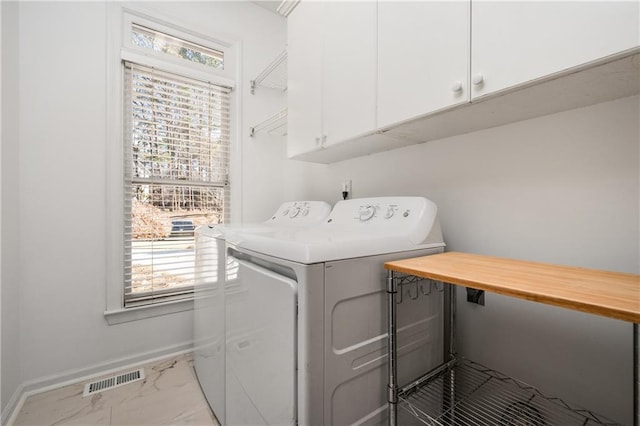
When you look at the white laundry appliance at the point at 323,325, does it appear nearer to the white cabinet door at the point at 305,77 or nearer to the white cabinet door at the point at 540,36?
the white cabinet door at the point at 540,36

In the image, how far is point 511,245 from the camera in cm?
118

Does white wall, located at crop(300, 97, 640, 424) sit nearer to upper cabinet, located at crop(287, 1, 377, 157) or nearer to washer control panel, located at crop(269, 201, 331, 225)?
upper cabinet, located at crop(287, 1, 377, 157)

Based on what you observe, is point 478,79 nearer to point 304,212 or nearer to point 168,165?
point 304,212

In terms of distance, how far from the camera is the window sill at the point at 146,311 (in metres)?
1.90

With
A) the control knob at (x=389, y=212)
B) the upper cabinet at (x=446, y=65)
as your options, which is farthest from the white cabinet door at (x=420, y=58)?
the control knob at (x=389, y=212)

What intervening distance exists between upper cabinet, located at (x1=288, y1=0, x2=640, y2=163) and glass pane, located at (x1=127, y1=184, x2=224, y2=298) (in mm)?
1132

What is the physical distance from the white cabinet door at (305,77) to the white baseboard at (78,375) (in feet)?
5.82

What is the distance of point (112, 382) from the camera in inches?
70.1

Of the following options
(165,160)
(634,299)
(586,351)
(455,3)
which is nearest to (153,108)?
(165,160)

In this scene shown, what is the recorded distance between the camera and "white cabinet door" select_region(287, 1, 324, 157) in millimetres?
1605

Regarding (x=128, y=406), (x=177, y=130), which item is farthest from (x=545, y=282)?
(x=177, y=130)

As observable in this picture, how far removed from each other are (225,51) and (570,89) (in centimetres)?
248

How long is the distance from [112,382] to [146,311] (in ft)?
1.49

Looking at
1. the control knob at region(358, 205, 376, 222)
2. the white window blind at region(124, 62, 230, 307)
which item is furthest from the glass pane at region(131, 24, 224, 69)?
the control knob at region(358, 205, 376, 222)
